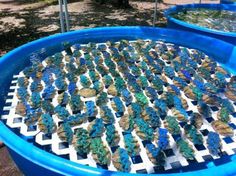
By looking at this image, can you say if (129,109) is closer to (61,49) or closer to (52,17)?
(61,49)

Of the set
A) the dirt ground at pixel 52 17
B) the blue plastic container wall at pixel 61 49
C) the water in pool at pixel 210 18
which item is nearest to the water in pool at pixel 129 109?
the blue plastic container wall at pixel 61 49

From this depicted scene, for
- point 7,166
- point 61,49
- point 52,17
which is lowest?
point 7,166

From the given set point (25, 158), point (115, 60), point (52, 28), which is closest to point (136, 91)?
point (115, 60)

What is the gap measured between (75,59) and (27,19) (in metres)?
4.85

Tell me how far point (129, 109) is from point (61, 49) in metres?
1.65

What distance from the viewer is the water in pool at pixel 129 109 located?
2137 mm

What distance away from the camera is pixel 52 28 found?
6867mm

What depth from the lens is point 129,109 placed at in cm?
253

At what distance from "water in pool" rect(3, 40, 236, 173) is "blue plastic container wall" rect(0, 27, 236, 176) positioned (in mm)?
189

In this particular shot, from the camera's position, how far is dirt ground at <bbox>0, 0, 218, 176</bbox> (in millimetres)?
6516

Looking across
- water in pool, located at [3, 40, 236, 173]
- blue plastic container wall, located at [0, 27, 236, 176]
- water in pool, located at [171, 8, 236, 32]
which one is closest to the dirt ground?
water in pool, located at [171, 8, 236, 32]

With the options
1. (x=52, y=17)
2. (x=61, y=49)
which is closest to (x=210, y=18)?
(x=61, y=49)

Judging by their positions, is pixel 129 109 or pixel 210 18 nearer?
pixel 129 109

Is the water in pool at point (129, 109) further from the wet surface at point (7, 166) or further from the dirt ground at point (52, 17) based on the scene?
the dirt ground at point (52, 17)
